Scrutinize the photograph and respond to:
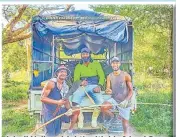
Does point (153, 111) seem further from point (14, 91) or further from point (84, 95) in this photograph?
point (14, 91)

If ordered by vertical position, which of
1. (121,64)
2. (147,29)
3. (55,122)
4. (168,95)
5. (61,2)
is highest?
(61,2)

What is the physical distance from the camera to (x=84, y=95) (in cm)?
389

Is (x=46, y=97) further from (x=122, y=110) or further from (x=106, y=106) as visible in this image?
(x=122, y=110)

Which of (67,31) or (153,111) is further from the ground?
(67,31)

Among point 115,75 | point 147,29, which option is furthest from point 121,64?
point 147,29

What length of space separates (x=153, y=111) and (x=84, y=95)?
0.73 m

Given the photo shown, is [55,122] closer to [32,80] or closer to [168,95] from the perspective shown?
[32,80]

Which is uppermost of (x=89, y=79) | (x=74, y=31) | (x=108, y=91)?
(x=74, y=31)

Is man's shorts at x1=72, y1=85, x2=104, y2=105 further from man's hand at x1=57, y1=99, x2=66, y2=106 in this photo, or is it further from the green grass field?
the green grass field

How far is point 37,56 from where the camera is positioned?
388 cm

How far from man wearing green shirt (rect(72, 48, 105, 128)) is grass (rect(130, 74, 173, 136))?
15.2 inches

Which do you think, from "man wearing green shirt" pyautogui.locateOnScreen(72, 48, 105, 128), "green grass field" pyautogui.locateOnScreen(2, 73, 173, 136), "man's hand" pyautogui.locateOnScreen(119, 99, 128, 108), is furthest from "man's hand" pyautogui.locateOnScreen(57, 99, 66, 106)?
"green grass field" pyautogui.locateOnScreen(2, 73, 173, 136)

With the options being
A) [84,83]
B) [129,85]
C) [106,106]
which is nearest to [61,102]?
[84,83]

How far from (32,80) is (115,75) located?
839mm
